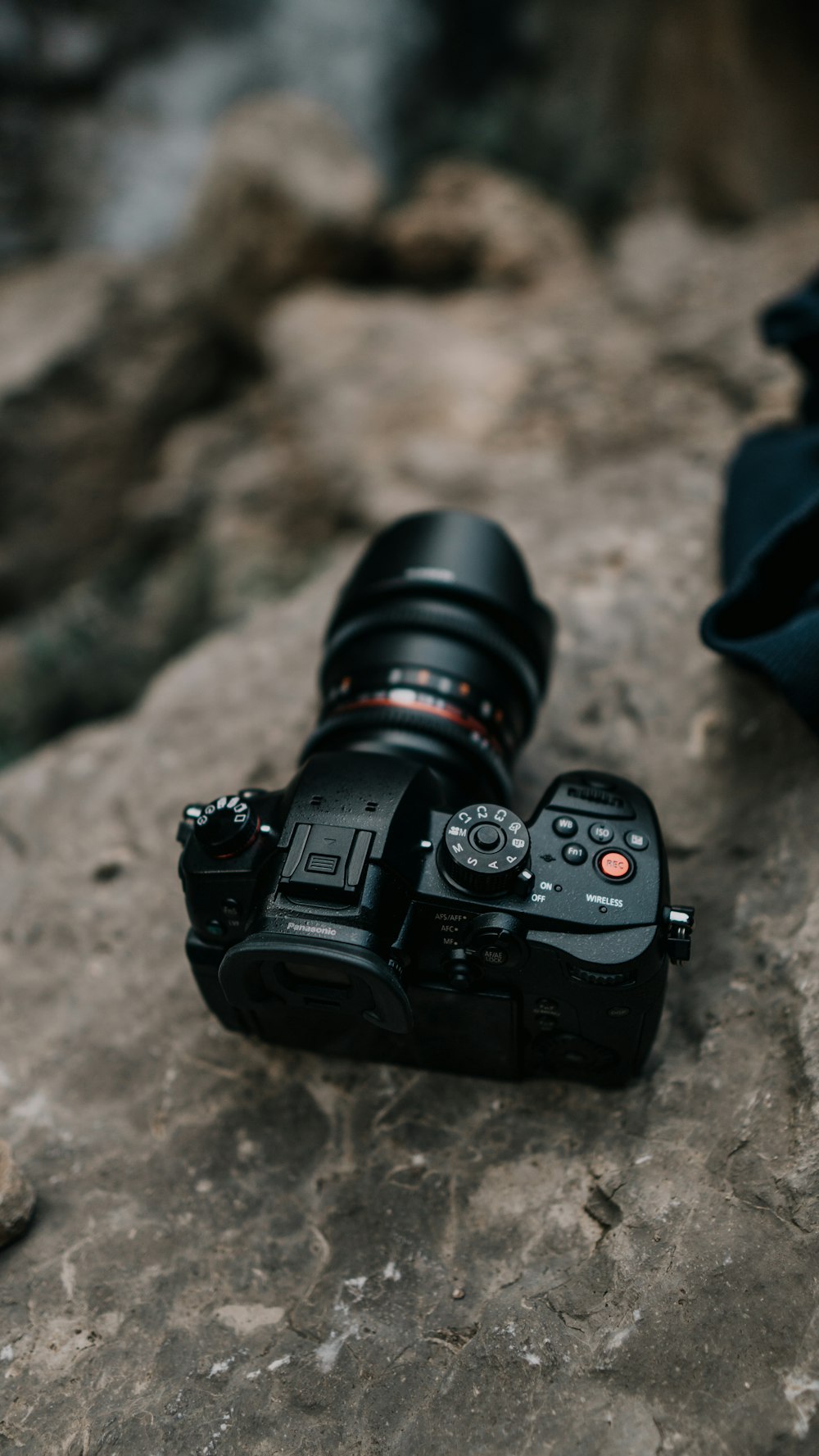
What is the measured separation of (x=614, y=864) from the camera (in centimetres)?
126

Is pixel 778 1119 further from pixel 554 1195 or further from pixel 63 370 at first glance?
pixel 63 370

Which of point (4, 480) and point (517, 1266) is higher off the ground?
point (517, 1266)

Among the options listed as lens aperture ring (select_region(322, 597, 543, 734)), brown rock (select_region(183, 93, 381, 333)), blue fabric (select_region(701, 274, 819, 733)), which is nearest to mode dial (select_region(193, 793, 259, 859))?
lens aperture ring (select_region(322, 597, 543, 734))

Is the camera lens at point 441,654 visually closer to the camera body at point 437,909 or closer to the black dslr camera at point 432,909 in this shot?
the black dslr camera at point 432,909

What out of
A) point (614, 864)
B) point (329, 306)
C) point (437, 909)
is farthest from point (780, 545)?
point (329, 306)

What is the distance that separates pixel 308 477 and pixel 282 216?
890mm

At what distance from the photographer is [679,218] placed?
3.33m

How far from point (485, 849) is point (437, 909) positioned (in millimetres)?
92

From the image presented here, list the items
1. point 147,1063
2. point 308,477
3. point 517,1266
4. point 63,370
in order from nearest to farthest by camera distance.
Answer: point 517,1266 < point 147,1063 < point 308,477 < point 63,370

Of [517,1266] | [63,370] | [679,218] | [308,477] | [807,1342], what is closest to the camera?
[807,1342]

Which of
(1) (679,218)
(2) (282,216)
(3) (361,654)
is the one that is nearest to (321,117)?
(2) (282,216)

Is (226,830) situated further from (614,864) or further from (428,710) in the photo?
(614,864)

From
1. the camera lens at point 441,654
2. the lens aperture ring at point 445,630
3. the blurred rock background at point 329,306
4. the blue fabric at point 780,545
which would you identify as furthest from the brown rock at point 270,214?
the lens aperture ring at point 445,630

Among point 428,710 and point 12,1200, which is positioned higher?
point 428,710
